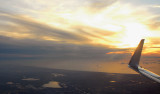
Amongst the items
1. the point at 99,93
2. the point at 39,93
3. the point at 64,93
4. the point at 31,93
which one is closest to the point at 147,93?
the point at 99,93

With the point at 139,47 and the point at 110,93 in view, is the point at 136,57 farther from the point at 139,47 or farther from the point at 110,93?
the point at 110,93

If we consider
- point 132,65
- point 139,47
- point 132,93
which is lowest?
point 132,93

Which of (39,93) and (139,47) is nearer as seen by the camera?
(139,47)

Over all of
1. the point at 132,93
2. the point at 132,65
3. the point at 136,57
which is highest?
the point at 136,57

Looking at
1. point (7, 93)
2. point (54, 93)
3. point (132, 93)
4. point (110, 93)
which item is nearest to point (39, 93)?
point (54, 93)

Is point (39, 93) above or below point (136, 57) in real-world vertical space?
below

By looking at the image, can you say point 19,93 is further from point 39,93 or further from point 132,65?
point 132,65

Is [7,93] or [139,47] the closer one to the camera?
[139,47]

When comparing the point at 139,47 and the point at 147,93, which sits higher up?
the point at 139,47
